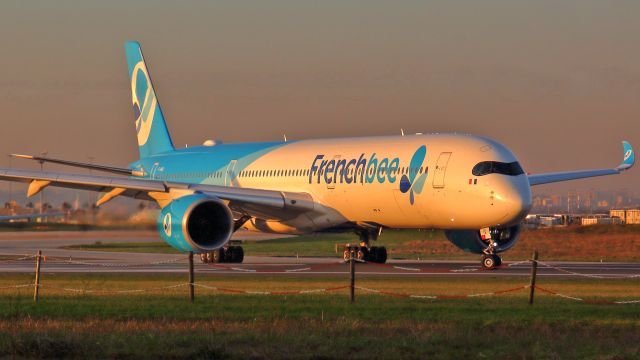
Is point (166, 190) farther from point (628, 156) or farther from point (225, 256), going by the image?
point (628, 156)

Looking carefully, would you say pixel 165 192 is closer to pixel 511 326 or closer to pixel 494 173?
pixel 494 173

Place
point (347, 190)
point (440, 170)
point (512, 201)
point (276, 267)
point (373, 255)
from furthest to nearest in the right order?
point (373, 255) → point (347, 190) → point (276, 267) → point (440, 170) → point (512, 201)

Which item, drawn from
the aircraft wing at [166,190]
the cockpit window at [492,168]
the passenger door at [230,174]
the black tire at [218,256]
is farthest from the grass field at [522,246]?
the cockpit window at [492,168]

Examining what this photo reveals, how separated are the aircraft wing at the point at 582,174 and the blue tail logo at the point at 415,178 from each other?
279 inches

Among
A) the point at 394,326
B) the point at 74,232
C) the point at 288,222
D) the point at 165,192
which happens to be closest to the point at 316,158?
the point at 288,222

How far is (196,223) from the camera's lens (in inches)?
1359

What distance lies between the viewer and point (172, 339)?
629 inches

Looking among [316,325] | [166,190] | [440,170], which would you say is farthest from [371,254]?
[316,325]

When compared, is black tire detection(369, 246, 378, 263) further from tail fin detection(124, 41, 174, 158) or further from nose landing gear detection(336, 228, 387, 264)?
tail fin detection(124, 41, 174, 158)

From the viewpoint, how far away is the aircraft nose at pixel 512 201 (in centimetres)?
3183

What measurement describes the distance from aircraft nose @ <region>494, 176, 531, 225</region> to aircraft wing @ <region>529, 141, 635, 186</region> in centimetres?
793

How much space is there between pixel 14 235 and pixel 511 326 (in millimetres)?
40630

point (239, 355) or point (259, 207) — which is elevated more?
point (259, 207)

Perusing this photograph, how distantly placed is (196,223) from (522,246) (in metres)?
18.0
